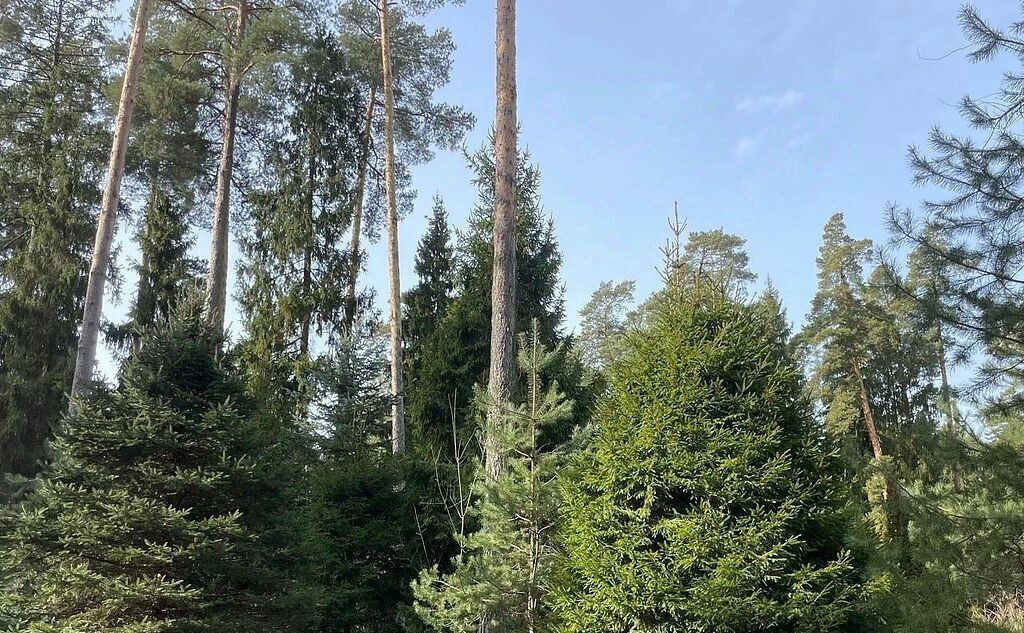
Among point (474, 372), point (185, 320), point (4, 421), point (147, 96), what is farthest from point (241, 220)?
point (185, 320)

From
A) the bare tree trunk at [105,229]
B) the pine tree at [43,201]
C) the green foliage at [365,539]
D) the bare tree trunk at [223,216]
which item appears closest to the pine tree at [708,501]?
the green foliage at [365,539]

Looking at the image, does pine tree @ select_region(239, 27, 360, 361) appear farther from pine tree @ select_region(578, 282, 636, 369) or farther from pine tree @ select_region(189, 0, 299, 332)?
pine tree @ select_region(578, 282, 636, 369)

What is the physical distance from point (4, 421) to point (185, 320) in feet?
39.4

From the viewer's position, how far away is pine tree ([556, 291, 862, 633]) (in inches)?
137

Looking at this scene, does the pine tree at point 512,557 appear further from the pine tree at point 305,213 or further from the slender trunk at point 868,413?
the slender trunk at point 868,413

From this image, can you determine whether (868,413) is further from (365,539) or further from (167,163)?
(167,163)

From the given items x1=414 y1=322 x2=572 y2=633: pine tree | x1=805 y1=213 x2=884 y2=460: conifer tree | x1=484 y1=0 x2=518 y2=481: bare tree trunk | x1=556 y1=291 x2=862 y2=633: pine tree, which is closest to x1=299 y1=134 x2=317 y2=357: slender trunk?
x1=484 y1=0 x2=518 y2=481: bare tree trunk

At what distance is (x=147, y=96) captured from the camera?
13.5 m

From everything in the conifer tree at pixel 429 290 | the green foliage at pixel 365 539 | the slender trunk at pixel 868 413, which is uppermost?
the conifer tree at pixel 429 290

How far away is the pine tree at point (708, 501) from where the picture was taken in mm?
3475

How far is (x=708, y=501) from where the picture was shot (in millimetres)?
3740

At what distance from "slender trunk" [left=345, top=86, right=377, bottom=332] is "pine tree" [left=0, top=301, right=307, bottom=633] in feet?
31.8

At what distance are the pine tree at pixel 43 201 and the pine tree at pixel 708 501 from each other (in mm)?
14766

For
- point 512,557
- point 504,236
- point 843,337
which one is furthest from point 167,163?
point 843,337
